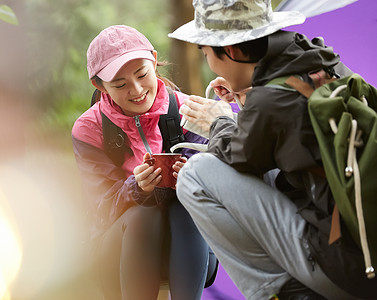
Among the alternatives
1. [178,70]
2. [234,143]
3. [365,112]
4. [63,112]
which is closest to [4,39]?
[63,112]

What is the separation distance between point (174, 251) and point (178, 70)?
1.17 m

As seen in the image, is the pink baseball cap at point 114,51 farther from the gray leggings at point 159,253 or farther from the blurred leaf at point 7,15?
the blurred leaf at point 7,15

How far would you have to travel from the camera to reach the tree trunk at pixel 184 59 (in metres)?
2.85

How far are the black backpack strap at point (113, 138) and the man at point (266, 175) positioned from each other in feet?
1.60

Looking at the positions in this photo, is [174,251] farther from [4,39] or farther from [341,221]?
[4,39]

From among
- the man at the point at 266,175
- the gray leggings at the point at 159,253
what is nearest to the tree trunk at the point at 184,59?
the gray leggings at the point at 159,253

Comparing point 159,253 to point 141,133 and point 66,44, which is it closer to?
point 141,133

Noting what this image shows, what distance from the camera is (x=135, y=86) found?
2.05m

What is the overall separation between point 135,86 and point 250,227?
75 centimetres

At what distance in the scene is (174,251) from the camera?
1.99 m

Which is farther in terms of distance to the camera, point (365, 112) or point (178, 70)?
point (178, 70)

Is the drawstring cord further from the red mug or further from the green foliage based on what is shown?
the green foliage

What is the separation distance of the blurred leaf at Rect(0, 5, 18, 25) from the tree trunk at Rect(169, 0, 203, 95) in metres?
0.83

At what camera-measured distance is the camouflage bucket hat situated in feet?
5.32
